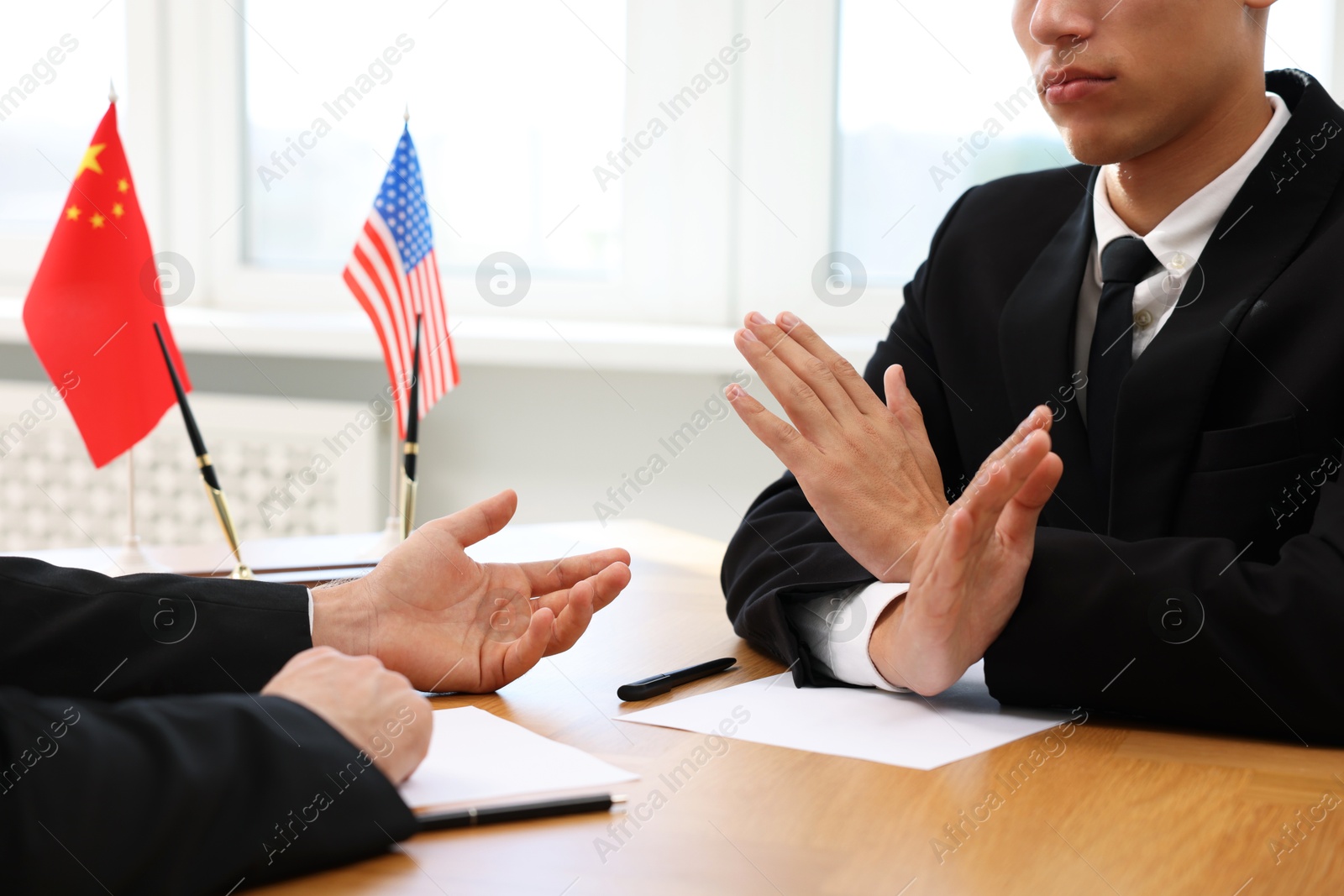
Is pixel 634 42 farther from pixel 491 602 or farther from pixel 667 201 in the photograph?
pixel 491 602

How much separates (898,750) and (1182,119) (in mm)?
766

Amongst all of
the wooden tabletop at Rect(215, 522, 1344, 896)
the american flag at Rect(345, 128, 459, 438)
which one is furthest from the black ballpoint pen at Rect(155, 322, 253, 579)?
the wooden tabletop at Rect(215, 522, 1344, 896)

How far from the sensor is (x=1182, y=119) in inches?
51.1

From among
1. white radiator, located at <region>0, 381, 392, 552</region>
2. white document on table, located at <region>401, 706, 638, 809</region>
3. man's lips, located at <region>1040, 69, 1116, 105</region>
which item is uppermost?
man's lips, located at <region>1040, 69, 1116, 105</region>

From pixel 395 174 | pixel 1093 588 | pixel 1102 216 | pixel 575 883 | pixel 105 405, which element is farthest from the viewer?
pixel 395 174

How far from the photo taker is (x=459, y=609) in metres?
1.15

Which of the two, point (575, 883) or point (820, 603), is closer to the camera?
point (575, 883)

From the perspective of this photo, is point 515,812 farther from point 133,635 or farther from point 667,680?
point 133,635

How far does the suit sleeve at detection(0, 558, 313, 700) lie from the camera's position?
1.04m

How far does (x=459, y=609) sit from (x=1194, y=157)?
91 cm

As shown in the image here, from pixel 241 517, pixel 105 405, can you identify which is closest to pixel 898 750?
pixel 105 405

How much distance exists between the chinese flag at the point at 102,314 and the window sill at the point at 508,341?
1.07 meters

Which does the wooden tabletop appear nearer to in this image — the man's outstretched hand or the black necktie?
the man's outstretched hand

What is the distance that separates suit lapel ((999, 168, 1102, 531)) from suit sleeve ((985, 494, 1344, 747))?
24 centimetres
